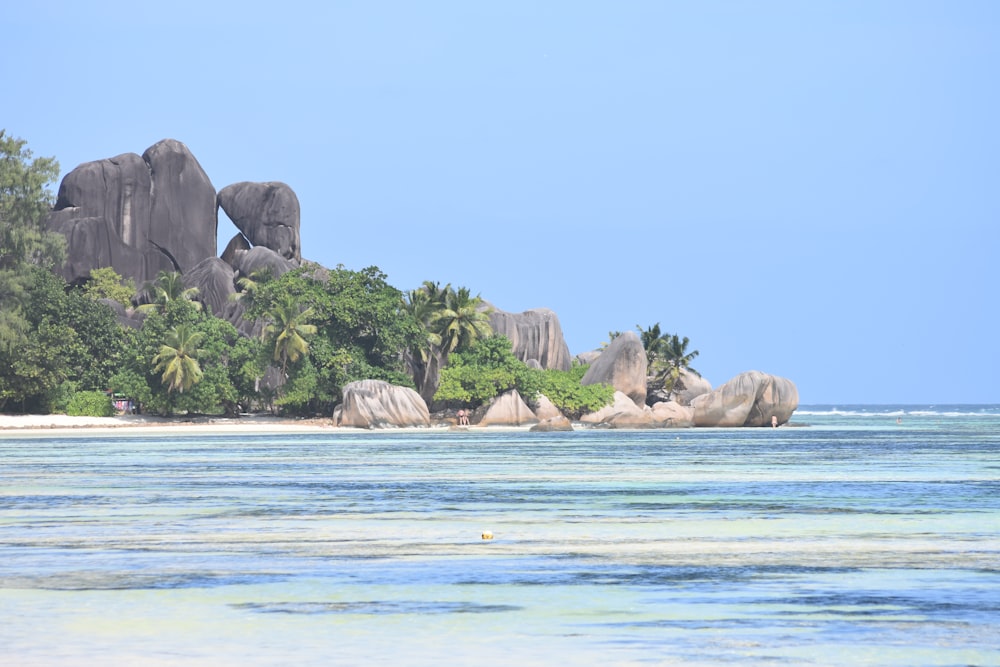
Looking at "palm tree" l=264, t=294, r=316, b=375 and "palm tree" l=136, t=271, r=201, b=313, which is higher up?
"palm tree" l=136, t=271, r=201, b=313

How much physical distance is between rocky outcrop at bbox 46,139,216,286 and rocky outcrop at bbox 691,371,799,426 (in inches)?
1641

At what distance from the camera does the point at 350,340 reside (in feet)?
244

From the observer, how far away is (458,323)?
77.4 m

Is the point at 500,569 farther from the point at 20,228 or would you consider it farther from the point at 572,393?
the point at 572,393

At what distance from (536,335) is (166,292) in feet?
80.4

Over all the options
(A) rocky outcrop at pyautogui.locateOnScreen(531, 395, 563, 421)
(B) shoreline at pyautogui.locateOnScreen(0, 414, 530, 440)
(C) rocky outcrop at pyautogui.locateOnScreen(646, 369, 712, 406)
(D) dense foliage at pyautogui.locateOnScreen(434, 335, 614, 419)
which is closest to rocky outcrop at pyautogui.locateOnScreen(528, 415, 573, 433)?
(B) shoreline at pyautogui.locateOnScreen(0, 414, 530, 440)

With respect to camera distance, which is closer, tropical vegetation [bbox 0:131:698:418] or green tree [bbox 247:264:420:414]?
tropical vegetation [bbox 0:131:698:418]

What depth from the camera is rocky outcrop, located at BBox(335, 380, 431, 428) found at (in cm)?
6862

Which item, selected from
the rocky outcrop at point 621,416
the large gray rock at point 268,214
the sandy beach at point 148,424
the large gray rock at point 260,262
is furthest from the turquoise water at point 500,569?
the large gray rock at point 268,214

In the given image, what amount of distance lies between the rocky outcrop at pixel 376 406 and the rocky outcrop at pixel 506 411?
5815 millimetres

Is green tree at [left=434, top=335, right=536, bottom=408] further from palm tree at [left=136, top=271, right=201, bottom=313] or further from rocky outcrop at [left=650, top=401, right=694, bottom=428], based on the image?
palm tree at [left=136, top=271, right=201, bottom=313]

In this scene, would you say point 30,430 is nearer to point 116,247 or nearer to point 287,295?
point 287,295

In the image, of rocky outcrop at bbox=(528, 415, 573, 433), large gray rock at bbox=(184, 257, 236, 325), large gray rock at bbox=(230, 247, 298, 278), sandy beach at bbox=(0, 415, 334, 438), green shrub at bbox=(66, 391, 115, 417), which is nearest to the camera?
sandy beach at bbox=(0, 415, 334, 438)

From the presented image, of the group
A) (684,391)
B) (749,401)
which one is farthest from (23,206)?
(684,391)
